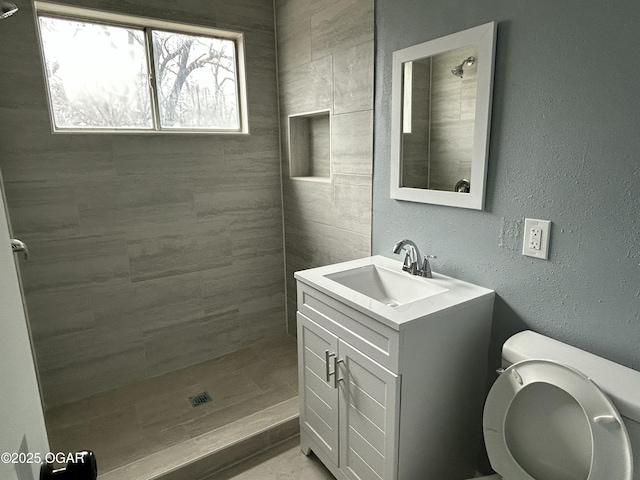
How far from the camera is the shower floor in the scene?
203 cm

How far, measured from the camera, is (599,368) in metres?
1.15

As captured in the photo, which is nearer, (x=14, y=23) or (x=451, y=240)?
(x=451, y=240)

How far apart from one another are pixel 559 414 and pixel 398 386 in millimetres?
466

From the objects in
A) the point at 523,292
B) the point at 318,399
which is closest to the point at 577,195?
the point at 523,292

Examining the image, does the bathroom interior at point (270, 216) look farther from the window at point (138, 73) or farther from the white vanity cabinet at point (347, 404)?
the white vanity cabinet at point (347, 404)

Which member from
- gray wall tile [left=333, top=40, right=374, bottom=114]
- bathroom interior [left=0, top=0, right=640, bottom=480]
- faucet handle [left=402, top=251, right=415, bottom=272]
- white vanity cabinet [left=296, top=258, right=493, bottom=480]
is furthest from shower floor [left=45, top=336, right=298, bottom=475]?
gray wall tile [left=333, top=40, right=374, bottom=114]

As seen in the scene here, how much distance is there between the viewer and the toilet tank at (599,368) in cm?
100

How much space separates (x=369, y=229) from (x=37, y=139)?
179 centimetres

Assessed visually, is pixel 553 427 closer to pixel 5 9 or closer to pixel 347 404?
pixel 347 404

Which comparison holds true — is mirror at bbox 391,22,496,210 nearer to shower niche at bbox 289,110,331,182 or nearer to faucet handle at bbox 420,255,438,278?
faucet handle at bbox 420,255,438,278

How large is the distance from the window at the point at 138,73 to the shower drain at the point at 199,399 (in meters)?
1.63

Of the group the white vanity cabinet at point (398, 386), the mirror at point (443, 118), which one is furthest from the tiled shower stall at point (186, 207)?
the white vanity cabinet at point (398, 386)

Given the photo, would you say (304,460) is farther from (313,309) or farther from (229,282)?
(229,282)

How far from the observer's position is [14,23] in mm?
1935
